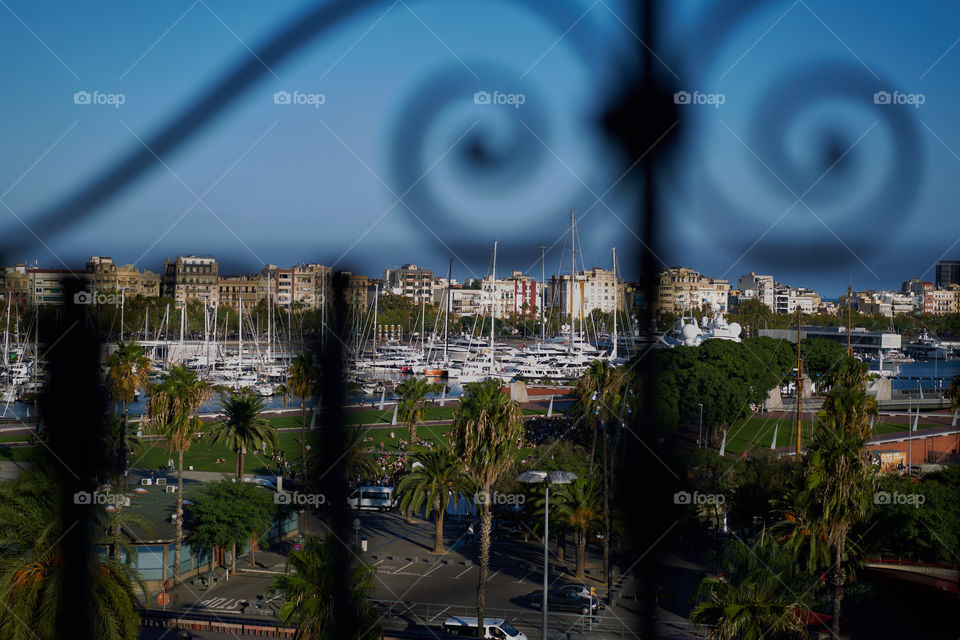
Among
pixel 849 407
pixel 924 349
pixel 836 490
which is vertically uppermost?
pixel 924 349

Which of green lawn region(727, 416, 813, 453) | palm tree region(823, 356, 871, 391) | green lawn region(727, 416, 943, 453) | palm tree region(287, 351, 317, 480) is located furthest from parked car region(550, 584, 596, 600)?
green lawn region(727, 416, 943, 453)

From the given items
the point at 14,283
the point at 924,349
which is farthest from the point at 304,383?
the point at 924,349

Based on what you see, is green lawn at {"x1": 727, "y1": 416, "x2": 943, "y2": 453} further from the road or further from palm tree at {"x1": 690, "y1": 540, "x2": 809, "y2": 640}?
palm tree at {"x1": 690, "y1": 540, "x2": 809, "y2": 640}

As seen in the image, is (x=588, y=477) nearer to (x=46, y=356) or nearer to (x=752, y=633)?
(x=752, y=633)

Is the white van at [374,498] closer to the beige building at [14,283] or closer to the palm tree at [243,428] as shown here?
the palm tree at [243,428]

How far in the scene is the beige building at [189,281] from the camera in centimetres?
5719

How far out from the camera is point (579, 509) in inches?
426

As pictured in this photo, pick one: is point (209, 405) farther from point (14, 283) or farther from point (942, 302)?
point (942, 302)

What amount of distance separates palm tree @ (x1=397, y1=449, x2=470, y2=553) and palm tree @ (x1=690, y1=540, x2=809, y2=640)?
6139mm

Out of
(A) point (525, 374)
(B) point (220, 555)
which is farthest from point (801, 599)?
(A) point (525, 374)

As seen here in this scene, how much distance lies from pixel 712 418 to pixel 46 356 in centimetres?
1835

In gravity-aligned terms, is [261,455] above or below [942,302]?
below

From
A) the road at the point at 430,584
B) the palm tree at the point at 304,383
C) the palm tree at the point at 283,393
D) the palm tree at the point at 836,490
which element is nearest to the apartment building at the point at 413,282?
the palm tree at the point at 283,393

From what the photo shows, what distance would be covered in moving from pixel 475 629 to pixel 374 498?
5.85 m
